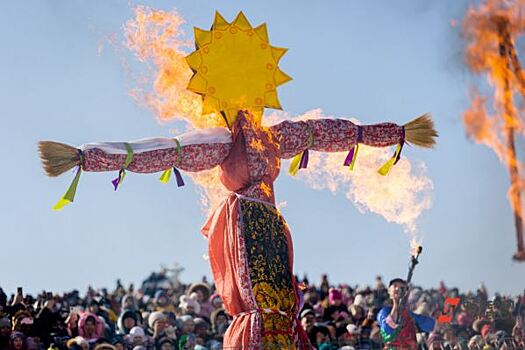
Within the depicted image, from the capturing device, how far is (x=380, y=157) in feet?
25.6

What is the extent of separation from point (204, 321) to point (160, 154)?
550 centimetres

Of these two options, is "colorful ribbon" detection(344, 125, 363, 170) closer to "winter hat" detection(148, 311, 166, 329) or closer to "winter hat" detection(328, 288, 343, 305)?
"winter hat" detection(148, 311, 166, 329)

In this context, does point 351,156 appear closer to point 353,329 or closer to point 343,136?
point 343,136

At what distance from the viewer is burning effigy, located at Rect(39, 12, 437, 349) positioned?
673cm

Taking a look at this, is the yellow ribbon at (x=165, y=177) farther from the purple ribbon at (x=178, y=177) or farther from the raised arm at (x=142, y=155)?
the purple ribbon at (x=178, y=177)

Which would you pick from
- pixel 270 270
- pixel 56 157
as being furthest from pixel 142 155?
pixel 270 270

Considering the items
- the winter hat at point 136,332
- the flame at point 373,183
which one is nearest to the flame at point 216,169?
the flame at point 373,183

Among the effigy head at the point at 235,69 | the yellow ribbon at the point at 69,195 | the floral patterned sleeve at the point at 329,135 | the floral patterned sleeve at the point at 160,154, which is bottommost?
the yellow ribbon at the point at 69,195

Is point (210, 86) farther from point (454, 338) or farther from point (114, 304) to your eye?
point (114, 304)

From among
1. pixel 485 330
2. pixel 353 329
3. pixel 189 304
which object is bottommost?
pixel 485 330

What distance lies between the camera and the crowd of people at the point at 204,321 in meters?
10.0

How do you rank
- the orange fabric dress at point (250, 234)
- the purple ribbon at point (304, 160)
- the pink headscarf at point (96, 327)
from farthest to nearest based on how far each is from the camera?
the pink headscarf at point (96, 327), the purple ribbon at point (304, 160), the orange fabric dress at point (250, 234)

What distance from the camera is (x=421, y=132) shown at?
7.54m

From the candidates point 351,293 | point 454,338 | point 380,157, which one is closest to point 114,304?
point 351,293
